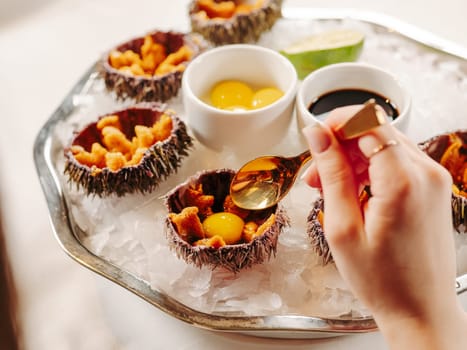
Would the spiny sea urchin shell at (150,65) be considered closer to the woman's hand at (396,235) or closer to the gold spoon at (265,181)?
the gold spoon at (265,181)

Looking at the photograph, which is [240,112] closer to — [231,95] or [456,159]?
[231,95]

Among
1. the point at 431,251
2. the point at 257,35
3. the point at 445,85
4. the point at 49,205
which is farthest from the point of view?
the point at 257,35

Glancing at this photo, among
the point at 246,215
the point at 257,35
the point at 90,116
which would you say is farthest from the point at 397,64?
the point at 90,116

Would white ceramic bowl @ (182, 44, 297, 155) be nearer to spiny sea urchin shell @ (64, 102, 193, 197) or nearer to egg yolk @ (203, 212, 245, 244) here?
spiny sea urchin shell @ (64, 102, 193, 197)

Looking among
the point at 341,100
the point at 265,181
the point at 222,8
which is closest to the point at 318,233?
the point at 265,181

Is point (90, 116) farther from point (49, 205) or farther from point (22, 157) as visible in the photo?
point (49, 205)

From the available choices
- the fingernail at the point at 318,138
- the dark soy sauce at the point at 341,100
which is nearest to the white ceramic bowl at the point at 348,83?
the dark soy sauce at the point at 341,100

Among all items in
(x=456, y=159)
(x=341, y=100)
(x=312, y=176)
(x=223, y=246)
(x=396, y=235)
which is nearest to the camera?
(x=396, y=235)
